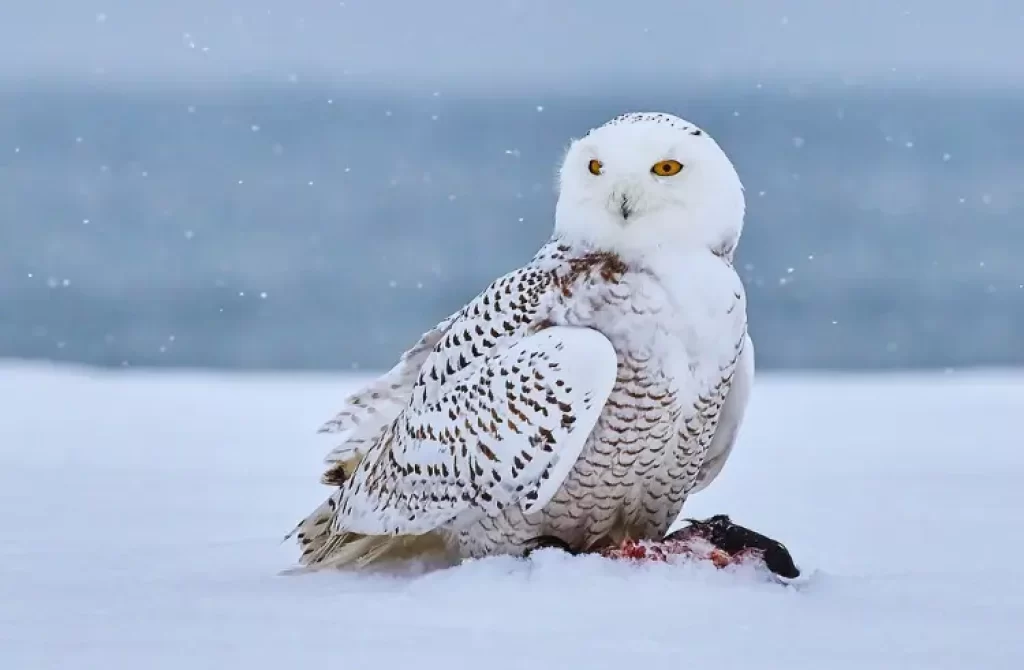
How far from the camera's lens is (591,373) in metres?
3.02

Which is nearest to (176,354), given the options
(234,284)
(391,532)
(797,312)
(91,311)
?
(91,311)

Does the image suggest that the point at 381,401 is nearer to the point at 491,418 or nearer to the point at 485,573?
the point at 491,418

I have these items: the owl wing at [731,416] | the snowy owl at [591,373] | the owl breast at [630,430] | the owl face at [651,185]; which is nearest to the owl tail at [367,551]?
the snowy owl at [591,373]

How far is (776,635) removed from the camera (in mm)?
2646

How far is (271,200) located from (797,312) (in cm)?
1931

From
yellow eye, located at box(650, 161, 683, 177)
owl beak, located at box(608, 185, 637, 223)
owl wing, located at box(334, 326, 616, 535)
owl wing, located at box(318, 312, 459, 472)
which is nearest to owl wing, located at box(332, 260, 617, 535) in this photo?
owl wing, located at box(334, 326, 616, 535)

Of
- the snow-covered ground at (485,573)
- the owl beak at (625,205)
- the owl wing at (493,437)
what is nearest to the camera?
the snow-covered ground at (485,573)

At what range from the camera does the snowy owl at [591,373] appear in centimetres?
311

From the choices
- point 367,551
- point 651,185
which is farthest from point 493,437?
point 651,185

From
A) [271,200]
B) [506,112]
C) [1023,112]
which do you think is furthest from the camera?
[506,112]

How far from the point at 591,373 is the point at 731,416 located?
68 cm

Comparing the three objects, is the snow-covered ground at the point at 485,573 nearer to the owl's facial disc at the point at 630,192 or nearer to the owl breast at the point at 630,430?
the owl breast at the point at 630,430

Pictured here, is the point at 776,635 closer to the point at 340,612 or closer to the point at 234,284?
the point at 340,612

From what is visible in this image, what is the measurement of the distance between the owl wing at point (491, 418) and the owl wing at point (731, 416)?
55 cm
